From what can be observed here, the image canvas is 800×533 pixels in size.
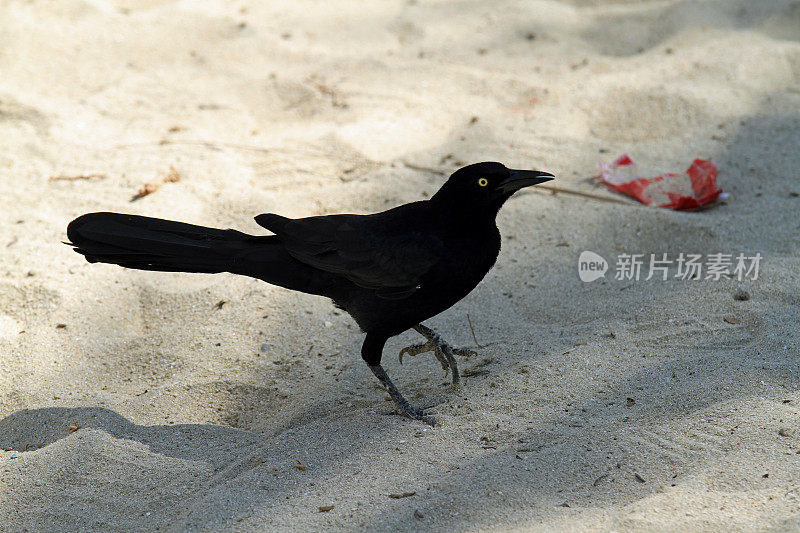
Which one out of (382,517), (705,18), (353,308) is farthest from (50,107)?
(705,18)

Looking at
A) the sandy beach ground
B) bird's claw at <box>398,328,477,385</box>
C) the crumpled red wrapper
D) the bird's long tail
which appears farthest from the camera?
the crumpled red wrapper

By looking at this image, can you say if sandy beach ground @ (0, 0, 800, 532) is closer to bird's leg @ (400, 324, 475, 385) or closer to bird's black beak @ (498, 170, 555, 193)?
bird's leg @ (400, 324, 475, 385)

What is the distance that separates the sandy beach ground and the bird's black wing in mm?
→ 589

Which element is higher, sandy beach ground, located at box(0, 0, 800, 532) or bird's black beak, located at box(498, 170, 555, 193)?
bird's black beak, located at box(498, 170, 555, 193)

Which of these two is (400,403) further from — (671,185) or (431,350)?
(671,185)

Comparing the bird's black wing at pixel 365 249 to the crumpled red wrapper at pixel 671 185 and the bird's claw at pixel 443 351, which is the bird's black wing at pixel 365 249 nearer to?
the bird's claw at pixel 443 351

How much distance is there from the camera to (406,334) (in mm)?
4348

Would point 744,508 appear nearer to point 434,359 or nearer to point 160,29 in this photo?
point 434,359

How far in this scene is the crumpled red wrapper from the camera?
4895 millimetres

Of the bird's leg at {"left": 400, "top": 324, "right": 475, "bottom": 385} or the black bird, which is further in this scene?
the bird's leg at {"left": 400, "top": 324, "right": 475, "bottom": 385}

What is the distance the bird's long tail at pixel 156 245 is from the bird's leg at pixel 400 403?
72 centimetres

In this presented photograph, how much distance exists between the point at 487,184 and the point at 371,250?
23.0 inches

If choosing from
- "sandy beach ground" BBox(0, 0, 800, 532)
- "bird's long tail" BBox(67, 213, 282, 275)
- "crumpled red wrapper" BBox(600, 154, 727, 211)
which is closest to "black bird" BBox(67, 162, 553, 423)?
"bird's long tail" BBox(67, 213, 282, 275)

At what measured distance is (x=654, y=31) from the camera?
268 inches
